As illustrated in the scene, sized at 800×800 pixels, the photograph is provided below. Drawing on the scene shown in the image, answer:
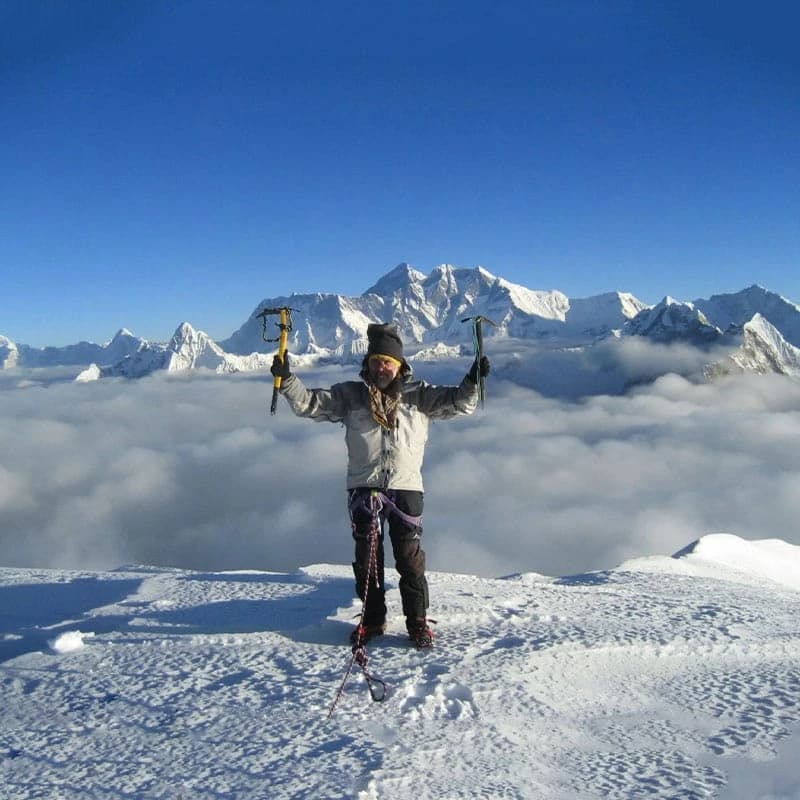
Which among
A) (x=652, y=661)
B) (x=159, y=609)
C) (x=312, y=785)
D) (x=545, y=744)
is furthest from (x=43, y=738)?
(x=652, y=661)

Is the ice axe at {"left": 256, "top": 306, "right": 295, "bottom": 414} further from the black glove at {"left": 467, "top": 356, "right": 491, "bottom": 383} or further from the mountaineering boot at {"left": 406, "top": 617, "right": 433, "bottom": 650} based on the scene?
the mountaineering boot at {"left": 406, "top": 617, "right": 433, "bottom": 650}

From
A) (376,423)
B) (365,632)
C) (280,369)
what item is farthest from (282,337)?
(365,632)

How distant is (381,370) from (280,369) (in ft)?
2.75

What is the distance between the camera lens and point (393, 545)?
5.30 m

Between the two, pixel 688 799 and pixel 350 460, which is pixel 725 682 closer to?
pixel 688 799

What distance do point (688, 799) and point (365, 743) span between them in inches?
64.3

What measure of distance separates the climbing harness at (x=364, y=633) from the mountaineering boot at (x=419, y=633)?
1.22ft

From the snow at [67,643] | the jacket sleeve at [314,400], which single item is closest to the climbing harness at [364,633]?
the jacket sleeve at [314,400]

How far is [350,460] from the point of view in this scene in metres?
5.51

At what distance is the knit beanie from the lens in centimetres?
533

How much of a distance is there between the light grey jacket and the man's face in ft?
0.43

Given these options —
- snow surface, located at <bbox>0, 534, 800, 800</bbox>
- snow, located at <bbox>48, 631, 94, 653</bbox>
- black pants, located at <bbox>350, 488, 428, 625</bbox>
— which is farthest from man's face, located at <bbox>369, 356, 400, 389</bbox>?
snow, located at <bbox>48, 631, 94, 653</bbox>

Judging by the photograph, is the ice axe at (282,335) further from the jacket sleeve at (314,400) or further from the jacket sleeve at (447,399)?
the jacket sleeve at (447,399)

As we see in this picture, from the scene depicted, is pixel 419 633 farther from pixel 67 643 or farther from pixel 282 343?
pixel 67 643
